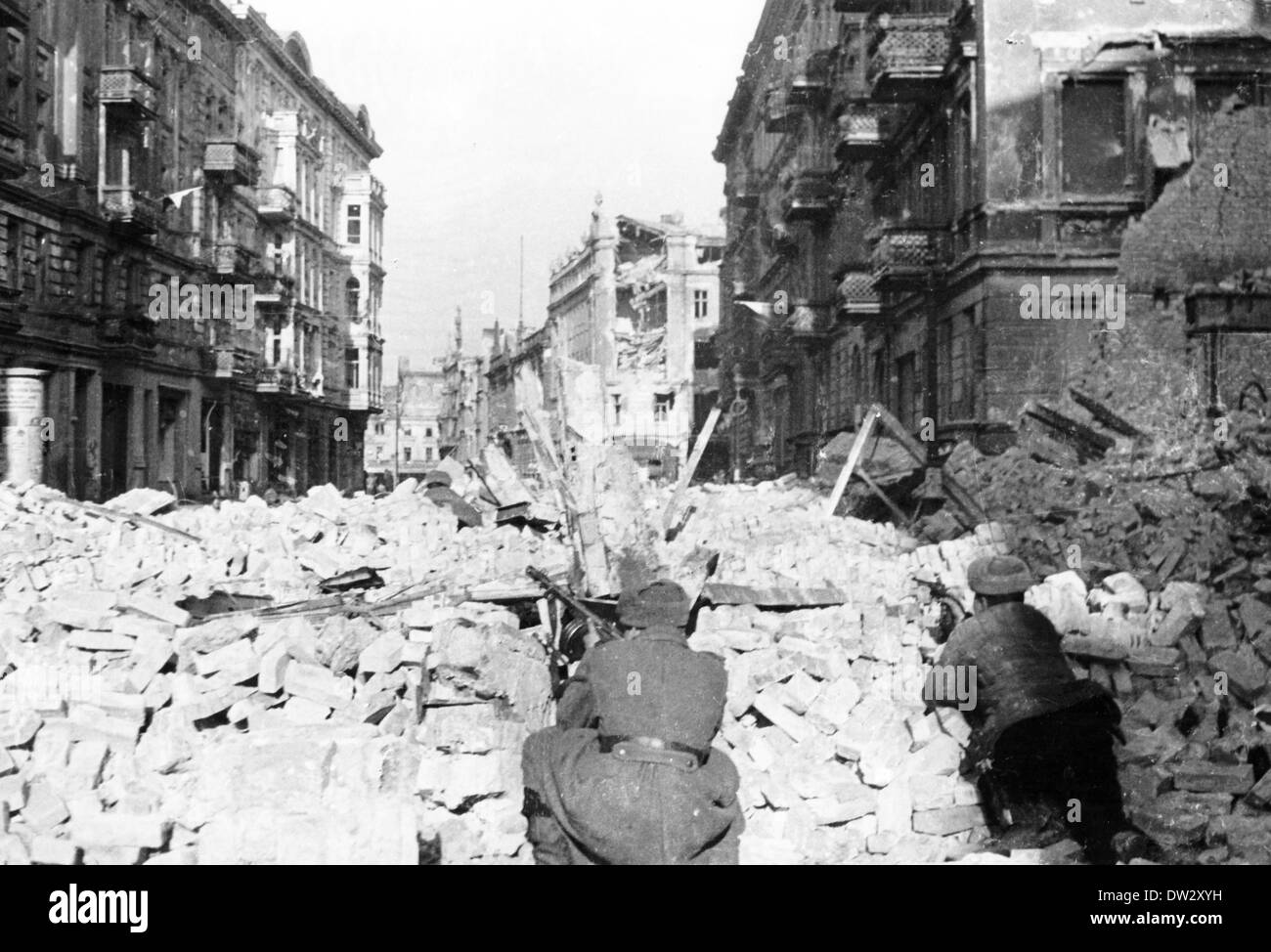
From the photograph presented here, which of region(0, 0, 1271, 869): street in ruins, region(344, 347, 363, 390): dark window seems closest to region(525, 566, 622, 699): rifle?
region(0, 0, 1271, 869): street in ruins

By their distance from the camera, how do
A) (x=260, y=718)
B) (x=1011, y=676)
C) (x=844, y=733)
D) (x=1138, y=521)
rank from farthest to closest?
1. (x=1138, y=521)
2. (x=844, y=733)
3. (x=260, y=718)
4. (x=1011, y=676)

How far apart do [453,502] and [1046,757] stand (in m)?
9.91

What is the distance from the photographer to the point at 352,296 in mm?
18938

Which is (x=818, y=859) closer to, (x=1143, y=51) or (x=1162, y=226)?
(x=1162, y=226)

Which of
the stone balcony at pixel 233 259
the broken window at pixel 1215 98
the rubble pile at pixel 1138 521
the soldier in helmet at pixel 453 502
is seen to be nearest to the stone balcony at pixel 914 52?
the broken window at pixel 1215 98

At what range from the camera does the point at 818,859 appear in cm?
604

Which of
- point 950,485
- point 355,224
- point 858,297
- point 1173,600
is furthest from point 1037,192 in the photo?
point 355,224

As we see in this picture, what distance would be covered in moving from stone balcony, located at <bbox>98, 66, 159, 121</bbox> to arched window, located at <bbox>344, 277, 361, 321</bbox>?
464cm

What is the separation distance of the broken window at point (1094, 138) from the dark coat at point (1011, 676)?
28.5 ft

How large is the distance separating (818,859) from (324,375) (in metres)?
16.8

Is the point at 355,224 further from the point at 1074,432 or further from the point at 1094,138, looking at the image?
the point at 1074,432

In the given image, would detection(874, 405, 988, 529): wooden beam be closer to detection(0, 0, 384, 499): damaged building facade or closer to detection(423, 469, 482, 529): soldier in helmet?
detection(423, 469, 482, 529): soldier in helmet

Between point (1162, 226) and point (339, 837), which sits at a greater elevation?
point (1162, 226)

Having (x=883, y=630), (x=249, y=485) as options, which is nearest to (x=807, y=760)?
(x=883, y=630)
